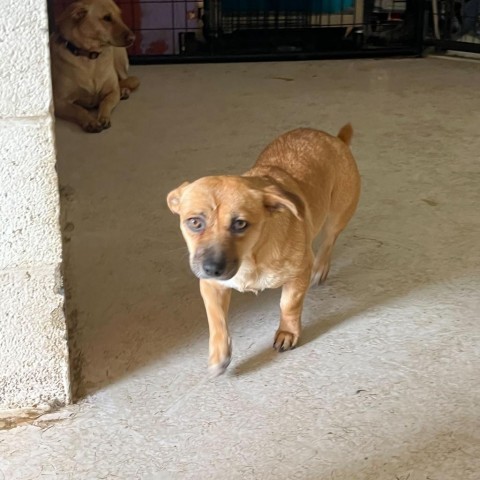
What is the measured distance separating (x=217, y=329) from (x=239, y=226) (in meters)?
0.34

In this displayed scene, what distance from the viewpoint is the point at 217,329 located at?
83.5 inches

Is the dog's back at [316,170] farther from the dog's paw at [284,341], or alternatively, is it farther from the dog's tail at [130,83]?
the dog's tail at [130,83]

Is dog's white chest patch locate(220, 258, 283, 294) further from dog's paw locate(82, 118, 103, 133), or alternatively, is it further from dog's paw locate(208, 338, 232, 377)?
dog's paw locate(82, 118, 103, 133)

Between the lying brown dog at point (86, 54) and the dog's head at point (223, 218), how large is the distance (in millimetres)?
2472

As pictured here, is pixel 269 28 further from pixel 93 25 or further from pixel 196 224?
pixel 196 224

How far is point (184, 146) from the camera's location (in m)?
3.81

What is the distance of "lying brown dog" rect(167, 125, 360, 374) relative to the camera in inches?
75.0

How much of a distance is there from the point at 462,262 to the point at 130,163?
1604 mm

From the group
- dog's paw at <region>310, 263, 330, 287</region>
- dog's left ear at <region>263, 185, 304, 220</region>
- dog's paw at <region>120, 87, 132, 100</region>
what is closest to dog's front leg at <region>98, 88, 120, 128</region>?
dog's paw at <region>120, 87, 132, 100</region>

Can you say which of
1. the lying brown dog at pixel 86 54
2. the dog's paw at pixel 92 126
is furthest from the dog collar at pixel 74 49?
the dog's paw at pixel 92 126

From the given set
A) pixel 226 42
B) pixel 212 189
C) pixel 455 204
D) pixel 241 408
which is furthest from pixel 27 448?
pixel 226 42

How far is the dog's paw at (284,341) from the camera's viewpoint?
2.21m

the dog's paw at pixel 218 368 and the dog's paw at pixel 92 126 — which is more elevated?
the dog's paw at pixel 92 126

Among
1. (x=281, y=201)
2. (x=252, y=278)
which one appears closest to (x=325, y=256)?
(x=252, y=278)
